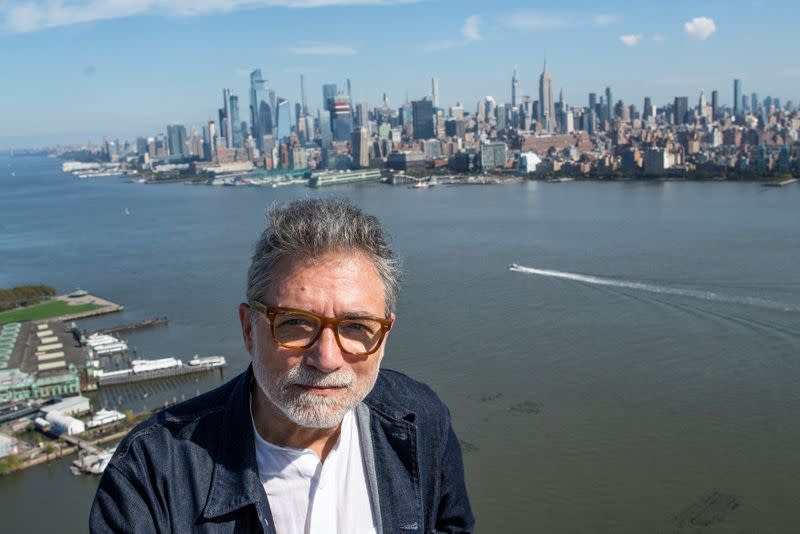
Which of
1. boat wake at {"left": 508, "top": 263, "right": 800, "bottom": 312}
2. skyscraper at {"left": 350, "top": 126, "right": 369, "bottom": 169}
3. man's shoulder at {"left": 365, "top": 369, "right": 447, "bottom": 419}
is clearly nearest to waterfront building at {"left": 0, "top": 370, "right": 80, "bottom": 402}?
boat wake at {"left": 508, "top": 263, "right": 800, "bottom": 312}

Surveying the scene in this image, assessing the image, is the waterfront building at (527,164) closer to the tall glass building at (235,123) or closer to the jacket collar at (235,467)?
the jacket collar at (235,467)

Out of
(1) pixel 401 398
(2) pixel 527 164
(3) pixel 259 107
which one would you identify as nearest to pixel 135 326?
(1) pixel 401 398

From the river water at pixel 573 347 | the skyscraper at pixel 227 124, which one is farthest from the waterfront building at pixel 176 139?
the river water at pixel 573 347


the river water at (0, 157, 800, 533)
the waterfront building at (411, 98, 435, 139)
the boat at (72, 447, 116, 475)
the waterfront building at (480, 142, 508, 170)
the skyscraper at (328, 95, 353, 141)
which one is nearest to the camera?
the river water at (0, 157, 800, 533)

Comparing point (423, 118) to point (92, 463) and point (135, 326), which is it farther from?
point (92, 463)

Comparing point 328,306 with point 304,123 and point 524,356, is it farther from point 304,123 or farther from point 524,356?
point 304,123

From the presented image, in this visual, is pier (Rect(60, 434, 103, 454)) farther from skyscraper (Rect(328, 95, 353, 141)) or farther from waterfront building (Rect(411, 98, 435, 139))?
skyscraper (Rect(328, 95, 353, 141))

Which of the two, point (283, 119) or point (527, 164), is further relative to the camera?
point (283, 119)
